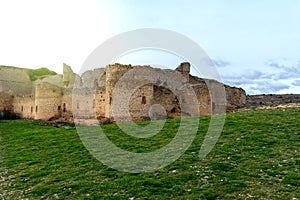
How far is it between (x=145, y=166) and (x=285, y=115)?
11538 millimetres

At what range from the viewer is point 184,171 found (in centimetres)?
1302

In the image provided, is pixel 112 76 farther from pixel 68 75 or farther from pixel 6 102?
pixel 68 75

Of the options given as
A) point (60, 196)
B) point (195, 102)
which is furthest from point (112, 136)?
point (195, 102)

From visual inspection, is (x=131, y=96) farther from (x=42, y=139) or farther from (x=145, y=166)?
(x=145, y=166)

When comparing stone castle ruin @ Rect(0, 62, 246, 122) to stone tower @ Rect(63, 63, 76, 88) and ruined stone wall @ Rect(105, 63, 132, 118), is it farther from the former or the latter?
stone tower @ Rect(63, 63, 76, 88)

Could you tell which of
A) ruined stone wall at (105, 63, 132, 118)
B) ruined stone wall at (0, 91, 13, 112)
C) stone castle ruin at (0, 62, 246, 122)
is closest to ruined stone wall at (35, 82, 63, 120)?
stone castle ruin at (0, 62, 246, 122)

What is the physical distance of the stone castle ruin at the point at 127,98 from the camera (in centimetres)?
3070

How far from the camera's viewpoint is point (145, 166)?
14.2 metres

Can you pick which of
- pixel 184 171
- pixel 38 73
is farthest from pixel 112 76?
pixel 38 73

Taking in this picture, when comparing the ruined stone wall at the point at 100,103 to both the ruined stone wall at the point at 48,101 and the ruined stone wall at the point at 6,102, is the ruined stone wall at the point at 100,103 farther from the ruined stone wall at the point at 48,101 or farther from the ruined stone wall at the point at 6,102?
the ruined stone wall at the point at 6,102

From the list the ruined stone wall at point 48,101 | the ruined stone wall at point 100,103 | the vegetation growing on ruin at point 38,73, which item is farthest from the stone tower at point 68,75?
the ruined stone wall at point 100,103

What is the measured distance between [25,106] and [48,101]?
7647mm

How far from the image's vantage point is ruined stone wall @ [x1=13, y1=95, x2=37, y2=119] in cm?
4878

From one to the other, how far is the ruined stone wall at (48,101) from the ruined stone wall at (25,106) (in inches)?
73.1
